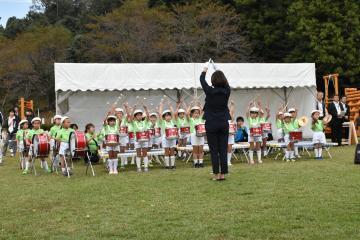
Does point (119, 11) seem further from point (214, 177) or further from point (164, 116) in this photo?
point (214, 177)

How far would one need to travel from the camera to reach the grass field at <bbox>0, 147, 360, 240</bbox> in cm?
585

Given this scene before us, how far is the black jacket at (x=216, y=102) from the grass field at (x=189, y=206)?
1.20m

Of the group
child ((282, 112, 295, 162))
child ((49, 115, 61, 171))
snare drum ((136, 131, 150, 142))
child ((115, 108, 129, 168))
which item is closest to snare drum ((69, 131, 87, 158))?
child ((49, 115, 61, 171))

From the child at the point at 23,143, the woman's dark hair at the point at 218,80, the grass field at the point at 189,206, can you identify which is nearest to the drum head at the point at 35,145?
the child at the point at 23,143

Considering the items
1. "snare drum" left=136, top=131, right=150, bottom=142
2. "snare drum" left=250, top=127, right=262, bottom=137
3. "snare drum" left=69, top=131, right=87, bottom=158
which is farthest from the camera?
"snare drum" left=250, top=127, right=262, bottom=137

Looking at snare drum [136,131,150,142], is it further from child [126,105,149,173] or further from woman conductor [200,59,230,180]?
woman conductor [200,59,230,180]

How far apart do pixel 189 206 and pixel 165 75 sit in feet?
35.2

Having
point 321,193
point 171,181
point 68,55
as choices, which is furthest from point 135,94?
point 68,55

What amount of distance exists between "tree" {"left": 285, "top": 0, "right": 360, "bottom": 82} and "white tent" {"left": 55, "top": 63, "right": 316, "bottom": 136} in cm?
1600

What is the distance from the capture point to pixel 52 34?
157 feet

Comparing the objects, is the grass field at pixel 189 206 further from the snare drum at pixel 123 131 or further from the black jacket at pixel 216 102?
the snare drum at pixel 123 131

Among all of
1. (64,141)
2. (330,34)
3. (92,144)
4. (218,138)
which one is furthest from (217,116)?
(330,34)

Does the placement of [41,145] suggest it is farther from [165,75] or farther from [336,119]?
[336,119]

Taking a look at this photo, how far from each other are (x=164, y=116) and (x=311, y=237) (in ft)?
29.4
